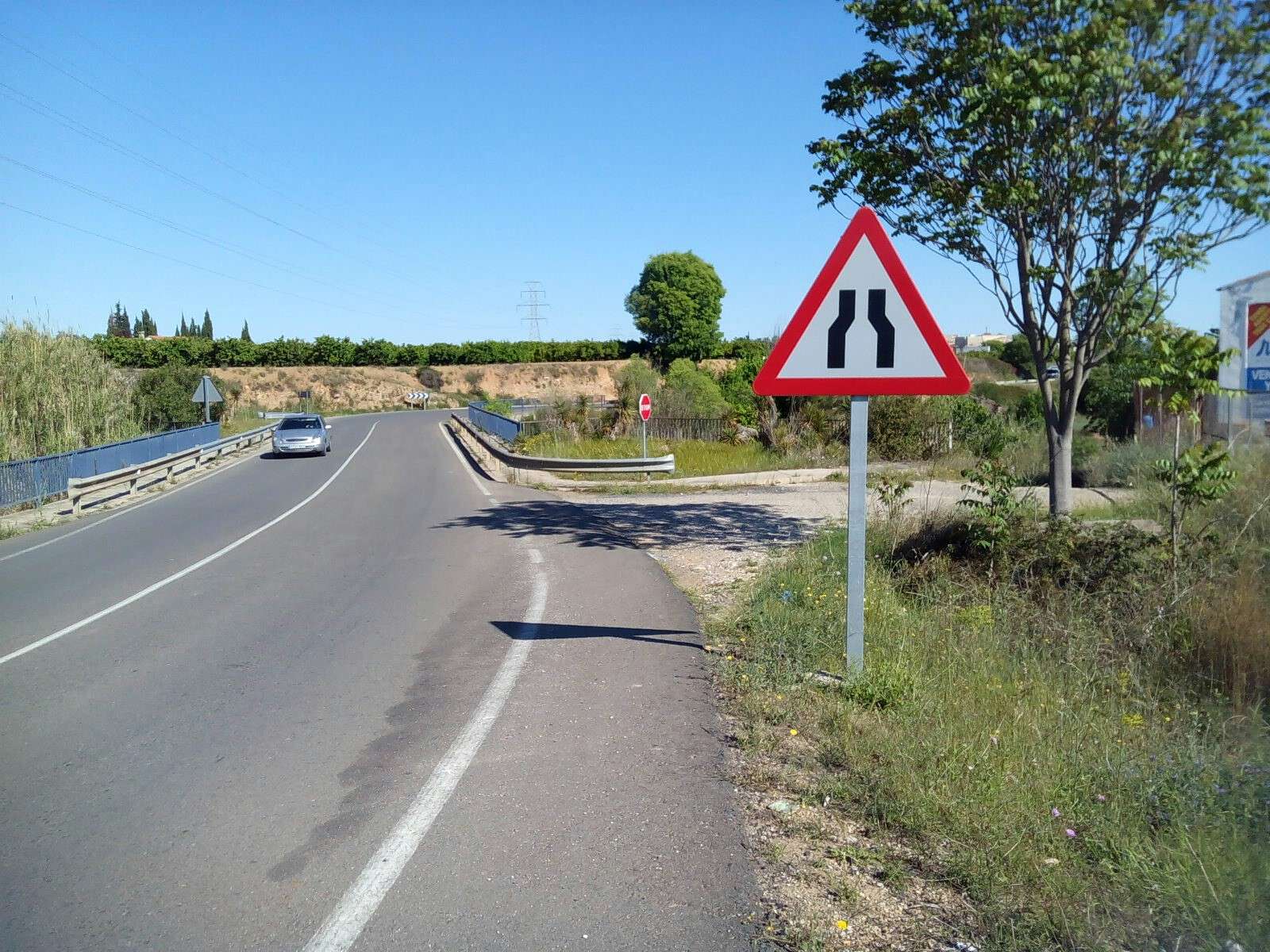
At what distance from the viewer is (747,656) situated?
7086 mm

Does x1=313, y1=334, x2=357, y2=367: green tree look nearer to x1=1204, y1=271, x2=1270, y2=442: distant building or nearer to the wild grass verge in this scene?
the wild grass verge

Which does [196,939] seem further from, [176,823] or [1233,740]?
[1233,740]

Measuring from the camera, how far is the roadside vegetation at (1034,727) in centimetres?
355

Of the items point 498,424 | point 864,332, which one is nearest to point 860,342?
point 864,332

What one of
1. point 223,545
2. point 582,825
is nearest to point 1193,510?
point 582,825

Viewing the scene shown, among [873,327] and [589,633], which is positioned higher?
[873,327]

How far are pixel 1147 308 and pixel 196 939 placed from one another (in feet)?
31.6

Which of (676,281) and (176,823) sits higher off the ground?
(676,281)

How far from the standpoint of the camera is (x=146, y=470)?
25.6m

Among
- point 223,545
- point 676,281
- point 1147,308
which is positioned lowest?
point 223,545

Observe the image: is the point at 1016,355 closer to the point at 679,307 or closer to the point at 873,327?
the point at 873,327

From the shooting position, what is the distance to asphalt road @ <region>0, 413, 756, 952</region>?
12.3 ft

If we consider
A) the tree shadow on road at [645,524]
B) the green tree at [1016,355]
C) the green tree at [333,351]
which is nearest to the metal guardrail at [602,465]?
the tree shadow on road at [645,524]

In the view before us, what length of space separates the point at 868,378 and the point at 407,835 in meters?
3.49
